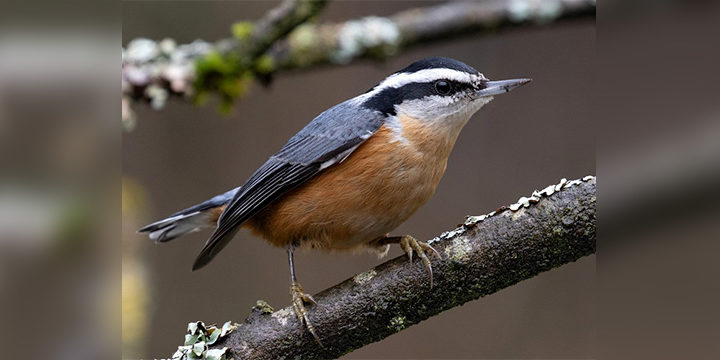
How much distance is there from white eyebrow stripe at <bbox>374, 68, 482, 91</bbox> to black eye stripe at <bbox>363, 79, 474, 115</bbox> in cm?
1

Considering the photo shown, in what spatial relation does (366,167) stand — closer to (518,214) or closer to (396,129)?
(396,129)

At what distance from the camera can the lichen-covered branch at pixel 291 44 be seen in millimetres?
2652

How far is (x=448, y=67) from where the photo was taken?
7.91 ft

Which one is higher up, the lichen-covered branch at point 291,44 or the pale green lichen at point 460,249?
the lichen-covered branch at point 291,44

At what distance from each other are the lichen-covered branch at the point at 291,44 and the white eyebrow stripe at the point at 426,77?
391 mm

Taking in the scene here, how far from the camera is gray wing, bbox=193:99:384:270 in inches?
95.2

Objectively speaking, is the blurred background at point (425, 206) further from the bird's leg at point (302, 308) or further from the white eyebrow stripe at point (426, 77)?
the bird's leg at point (302, 308)

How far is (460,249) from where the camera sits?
1.98 metres

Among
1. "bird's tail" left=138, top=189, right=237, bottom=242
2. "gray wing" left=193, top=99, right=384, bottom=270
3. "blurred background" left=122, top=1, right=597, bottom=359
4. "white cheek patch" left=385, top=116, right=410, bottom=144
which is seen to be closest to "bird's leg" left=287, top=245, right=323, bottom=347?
"gray wing" left=193, top=99, right=384, bottom=270
